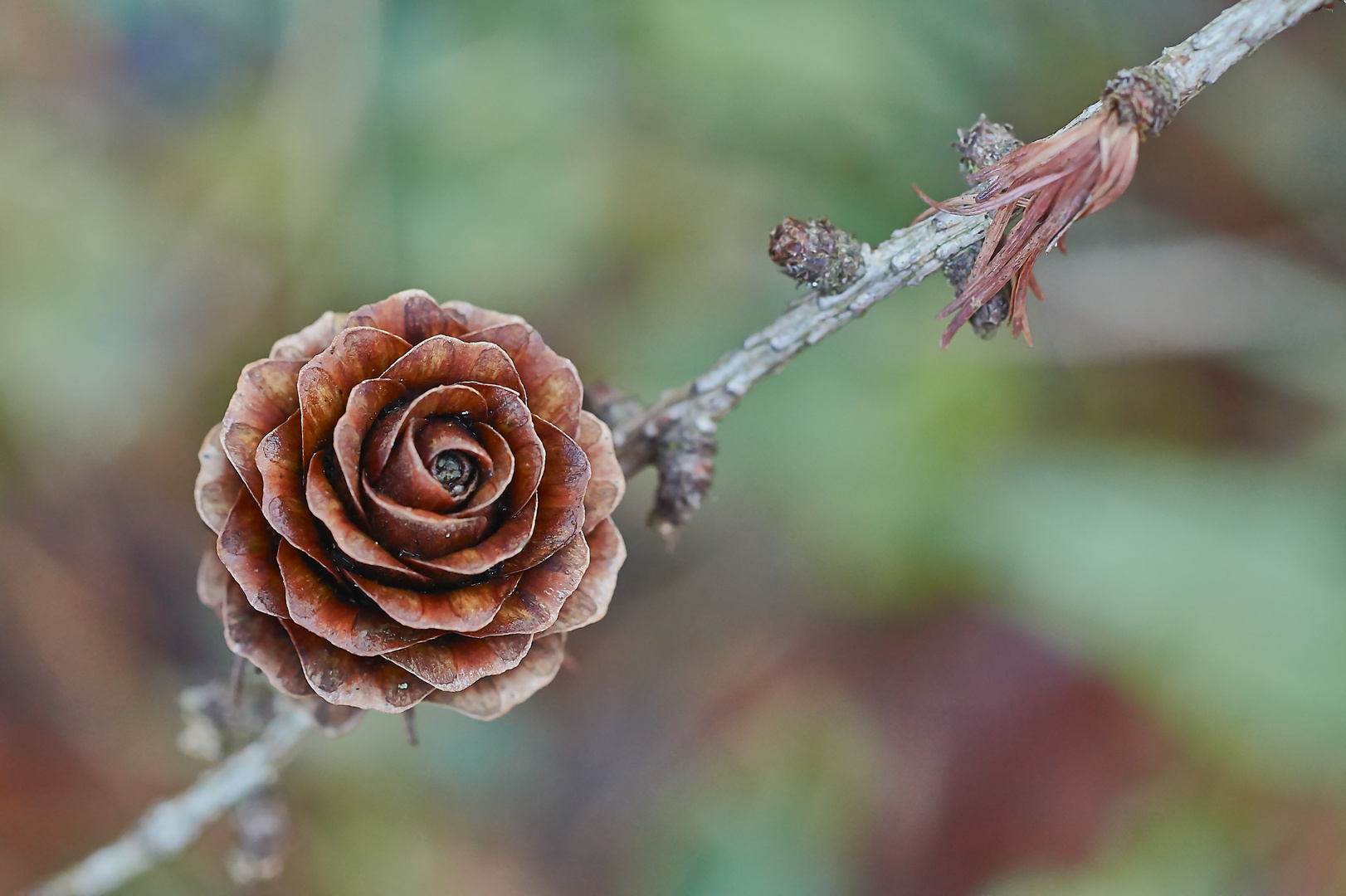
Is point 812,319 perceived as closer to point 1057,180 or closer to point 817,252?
point 817,252

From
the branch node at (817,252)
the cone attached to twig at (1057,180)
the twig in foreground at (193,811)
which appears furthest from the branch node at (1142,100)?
the twig in foreground at (193,811)

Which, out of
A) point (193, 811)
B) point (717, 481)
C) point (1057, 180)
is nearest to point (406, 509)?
point (1057, 180)

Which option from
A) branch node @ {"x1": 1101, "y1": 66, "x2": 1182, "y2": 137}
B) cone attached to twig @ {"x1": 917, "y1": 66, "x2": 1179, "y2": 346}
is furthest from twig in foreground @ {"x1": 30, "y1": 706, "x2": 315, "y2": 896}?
branch node @ {"x1": 1101, "y1": 66, "x2": 1182, "y2": 137}

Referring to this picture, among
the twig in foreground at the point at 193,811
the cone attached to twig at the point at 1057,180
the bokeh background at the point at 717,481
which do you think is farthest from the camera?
the bokeh background at the point at 717,481

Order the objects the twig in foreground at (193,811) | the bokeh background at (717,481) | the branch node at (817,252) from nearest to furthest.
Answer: the branch node at (817,252) < the twig in foreground at (193,811) < the bokeh background at (717,481)

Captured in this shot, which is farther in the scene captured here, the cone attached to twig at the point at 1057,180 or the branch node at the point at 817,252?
the branch node at the point at 817,252

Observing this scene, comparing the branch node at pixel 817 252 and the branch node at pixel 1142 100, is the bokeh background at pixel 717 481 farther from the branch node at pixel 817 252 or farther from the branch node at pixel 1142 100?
the branch node at pixel 1142 100

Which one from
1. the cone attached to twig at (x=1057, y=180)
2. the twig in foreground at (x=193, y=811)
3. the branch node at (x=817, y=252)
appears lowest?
the twig in foreground at (x=193, y=811)

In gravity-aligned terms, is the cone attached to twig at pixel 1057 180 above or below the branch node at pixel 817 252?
below
